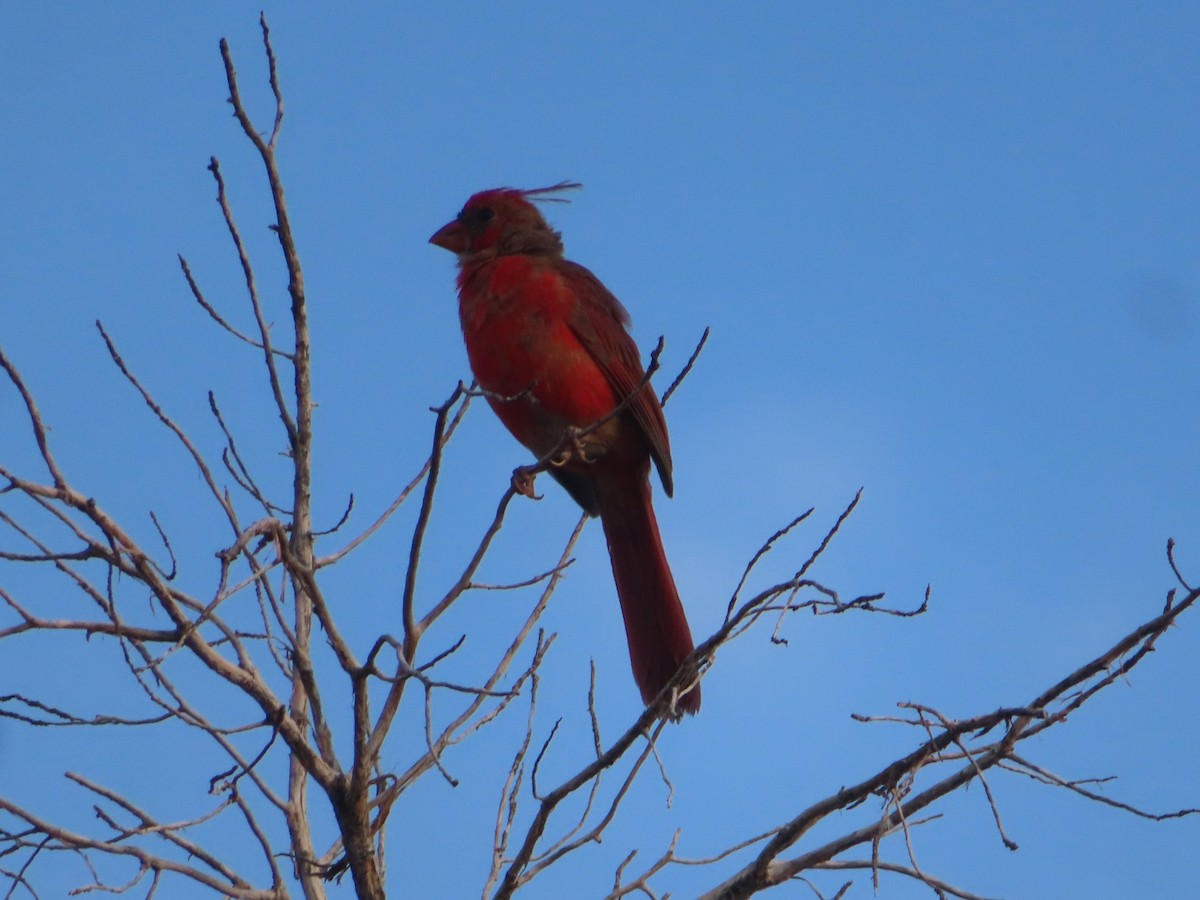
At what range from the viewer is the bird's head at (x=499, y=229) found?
4.66m

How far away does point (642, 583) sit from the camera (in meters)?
4.16

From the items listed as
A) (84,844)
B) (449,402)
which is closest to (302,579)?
(449,402)

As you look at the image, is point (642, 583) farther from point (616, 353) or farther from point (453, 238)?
point (453, 238)

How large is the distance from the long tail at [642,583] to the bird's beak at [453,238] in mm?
1038

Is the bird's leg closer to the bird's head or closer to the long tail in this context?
the long tail

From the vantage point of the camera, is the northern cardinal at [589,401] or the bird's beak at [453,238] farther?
the bird's beak at [453,238]

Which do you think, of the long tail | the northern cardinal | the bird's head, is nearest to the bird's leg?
the northern cardinal

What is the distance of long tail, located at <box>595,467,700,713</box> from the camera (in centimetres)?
394

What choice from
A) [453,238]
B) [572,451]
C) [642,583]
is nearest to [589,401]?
[572,451]

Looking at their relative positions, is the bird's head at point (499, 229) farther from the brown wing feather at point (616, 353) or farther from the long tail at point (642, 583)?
the long tail at point (642, 583)

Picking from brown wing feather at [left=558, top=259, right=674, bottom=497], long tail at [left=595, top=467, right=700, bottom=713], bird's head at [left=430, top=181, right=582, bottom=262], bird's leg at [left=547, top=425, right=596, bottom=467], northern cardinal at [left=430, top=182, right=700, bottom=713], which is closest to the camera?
bird's leg at [left=547, top=425, right=596, bottom=467]

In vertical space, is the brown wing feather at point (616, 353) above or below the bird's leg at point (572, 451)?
above

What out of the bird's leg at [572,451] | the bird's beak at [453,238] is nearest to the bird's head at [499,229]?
the bird's beak at [453,238]

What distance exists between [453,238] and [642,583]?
1488mm
